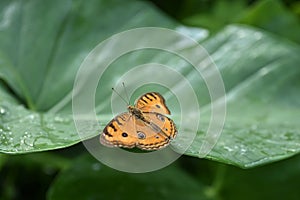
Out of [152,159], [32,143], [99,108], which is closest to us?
[32,143]

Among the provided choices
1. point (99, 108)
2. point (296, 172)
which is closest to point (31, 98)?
point (99, 108)

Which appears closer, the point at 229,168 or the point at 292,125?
the point at 292,125

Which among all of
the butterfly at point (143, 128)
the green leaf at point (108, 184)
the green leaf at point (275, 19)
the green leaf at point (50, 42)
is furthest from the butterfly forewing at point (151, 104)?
the green leaf at point (275, 19)

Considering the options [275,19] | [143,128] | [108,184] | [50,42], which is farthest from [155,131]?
[275,19]

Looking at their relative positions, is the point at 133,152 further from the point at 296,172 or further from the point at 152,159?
the point at 296,172

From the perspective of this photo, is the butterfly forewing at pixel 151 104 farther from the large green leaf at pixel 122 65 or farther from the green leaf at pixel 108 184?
the green leaf at pixel 108 184

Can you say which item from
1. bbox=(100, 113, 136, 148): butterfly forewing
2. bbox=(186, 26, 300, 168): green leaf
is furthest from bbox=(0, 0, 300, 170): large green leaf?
bbox=(100, 113, 136, 148): butterfly forewing

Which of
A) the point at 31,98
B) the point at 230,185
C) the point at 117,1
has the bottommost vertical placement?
the point at 230,185
